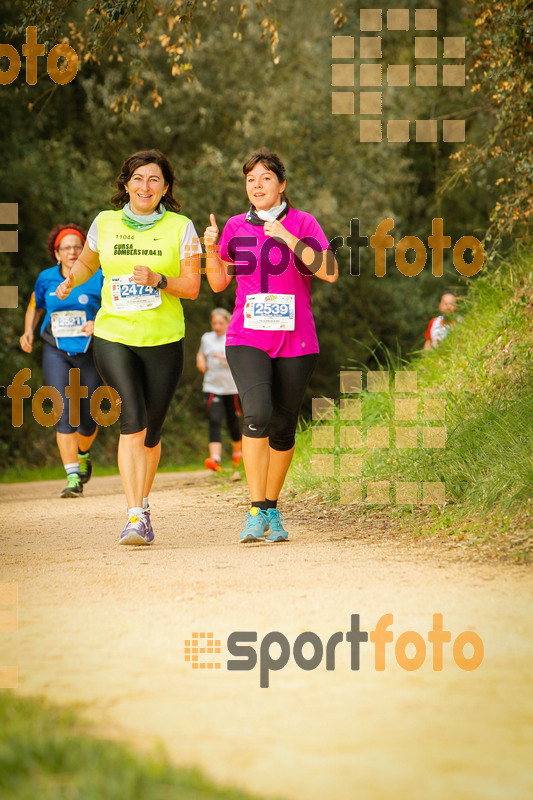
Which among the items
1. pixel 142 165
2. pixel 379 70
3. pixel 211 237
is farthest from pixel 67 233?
pixel 379 70

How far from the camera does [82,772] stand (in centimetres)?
239

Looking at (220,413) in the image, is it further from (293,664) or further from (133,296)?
(293,664)

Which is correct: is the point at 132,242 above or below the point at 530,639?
above

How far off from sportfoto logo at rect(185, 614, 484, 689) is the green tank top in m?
2.87

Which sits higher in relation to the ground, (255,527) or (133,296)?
(133,296)

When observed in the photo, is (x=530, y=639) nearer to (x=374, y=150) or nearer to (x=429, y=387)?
(x=429, y=387)

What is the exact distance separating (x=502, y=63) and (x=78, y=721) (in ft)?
22.8

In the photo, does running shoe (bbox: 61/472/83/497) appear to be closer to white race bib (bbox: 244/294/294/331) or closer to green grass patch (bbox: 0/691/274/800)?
white race bib (bbox: 244/294/294/331)

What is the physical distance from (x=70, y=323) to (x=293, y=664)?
21.8 ft

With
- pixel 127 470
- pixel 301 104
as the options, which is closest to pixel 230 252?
pixel 127 470

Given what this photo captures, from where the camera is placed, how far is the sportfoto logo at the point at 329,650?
3492mm

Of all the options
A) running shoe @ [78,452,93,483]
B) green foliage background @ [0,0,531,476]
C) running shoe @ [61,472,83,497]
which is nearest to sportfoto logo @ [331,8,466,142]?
green foliage background @ [0,0,531,476]

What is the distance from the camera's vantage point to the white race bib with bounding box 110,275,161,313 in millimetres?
6348

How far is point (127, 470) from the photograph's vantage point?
634 centimetres
